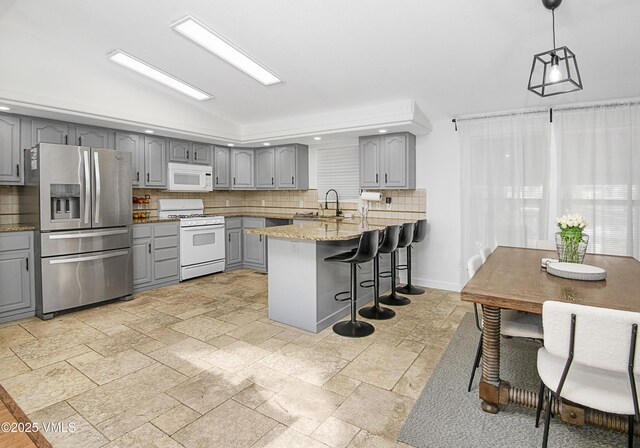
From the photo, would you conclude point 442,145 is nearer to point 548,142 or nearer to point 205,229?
point 548,142

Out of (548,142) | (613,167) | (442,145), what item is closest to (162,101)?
(442,145)

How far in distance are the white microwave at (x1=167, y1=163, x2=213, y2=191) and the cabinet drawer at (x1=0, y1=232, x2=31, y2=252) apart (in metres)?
1.90

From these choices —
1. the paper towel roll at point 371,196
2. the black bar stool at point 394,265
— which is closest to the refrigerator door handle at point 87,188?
the paper towel roll at point 371,196

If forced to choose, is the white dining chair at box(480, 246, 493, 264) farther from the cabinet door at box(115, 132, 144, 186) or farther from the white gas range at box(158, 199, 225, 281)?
the cabinet door at box(115, 132, 144, 186)

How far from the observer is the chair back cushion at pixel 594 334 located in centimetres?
149

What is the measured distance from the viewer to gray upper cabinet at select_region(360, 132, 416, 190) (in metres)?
4.93

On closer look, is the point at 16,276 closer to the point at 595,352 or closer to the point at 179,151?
the point at 179,151

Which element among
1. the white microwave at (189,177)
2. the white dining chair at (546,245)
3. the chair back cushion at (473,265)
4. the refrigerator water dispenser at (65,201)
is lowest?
the chair back cushion at (473,265)

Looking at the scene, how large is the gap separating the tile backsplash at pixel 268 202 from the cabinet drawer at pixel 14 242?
63cm

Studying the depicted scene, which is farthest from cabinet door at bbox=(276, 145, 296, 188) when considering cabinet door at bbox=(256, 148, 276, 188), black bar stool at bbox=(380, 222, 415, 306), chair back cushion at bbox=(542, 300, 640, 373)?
chair back cushion at bbox=(542, 300, 640, 373)

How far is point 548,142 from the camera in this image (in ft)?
13.6

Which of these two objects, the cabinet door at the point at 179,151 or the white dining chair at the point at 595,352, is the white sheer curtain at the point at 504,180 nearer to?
the white dining chair at the point at 595,352

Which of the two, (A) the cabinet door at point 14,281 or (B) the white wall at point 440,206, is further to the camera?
(B) the white wall at point 440,206

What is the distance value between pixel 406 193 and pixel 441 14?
8.99 feet
